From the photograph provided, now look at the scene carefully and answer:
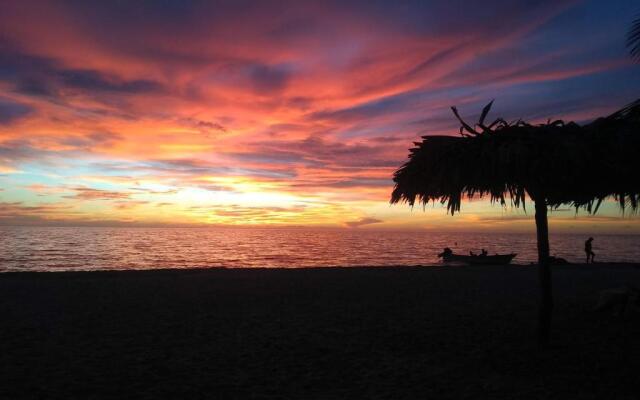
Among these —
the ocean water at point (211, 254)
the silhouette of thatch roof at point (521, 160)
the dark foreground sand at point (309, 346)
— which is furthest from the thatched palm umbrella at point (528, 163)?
the ocean water at point (211, 254)

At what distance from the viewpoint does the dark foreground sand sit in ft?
19.6

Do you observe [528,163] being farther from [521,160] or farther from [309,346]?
[309,346]

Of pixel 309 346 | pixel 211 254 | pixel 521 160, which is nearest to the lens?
pixel 521 160

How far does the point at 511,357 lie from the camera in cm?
711

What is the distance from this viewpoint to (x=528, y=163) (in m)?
6.14

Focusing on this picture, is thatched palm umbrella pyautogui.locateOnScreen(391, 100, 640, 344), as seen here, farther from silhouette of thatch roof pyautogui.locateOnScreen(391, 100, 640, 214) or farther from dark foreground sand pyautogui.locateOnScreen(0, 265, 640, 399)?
dark foreground sand pyautogui.locateOnScreen(0, 265, 640, 399)

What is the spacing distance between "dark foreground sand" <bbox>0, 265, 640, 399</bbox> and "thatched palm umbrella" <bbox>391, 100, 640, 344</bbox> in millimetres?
1506

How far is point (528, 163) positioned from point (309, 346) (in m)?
4.83

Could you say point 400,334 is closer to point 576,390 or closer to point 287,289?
point 576,390

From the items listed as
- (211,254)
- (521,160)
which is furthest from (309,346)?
(211,254)

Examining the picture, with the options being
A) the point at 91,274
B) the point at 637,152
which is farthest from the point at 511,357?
the point at 91,274

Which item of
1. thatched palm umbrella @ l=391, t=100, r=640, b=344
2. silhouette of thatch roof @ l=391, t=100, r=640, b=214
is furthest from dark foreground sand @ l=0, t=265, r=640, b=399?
silhouette of thatch roof @ l=391, t=100, r=640, b=214

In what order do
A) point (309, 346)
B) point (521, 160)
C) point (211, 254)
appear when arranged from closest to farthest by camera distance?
point (521, 160) < point (309, 346) < point (211, 254)

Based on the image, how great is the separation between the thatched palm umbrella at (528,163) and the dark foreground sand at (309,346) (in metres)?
1.51
